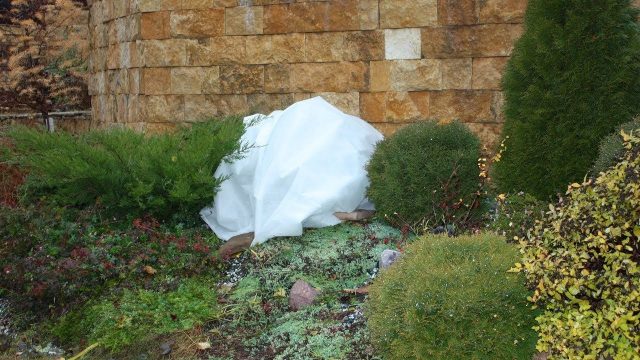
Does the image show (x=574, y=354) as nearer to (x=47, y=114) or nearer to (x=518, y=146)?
(x=518, y=146)

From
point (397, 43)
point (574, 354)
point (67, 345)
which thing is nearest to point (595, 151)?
point (574, 354)

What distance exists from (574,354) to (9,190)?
201 inches

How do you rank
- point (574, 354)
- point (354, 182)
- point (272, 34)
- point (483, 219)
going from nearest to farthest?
1. point (574, 354)
2. point (483, 219)
3. point (354, 182)
4. point (272, 34)

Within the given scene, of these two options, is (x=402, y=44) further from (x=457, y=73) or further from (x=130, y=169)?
(x=130, y=169)

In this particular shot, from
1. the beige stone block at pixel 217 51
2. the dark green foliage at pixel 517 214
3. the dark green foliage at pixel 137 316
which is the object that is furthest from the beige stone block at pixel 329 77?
the dark green foliage at pixel 137 316

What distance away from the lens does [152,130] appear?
884 cm

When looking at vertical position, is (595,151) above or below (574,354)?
above

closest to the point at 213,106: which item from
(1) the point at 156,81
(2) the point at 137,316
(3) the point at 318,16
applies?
(1) the point at 156,81

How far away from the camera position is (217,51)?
27.2 ft

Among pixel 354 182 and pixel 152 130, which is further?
pixel 152 130

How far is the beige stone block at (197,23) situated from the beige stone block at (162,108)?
0.72 m

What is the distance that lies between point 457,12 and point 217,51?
2601mm

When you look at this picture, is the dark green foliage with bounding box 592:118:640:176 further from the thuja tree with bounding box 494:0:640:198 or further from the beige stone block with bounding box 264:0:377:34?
the beige stone block with bounding box 264:0:377:34

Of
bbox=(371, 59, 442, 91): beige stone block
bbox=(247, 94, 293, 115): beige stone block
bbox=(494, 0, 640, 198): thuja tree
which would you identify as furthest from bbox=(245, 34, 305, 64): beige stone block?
bbox=(494, 0, 640, 198): thuja tree
